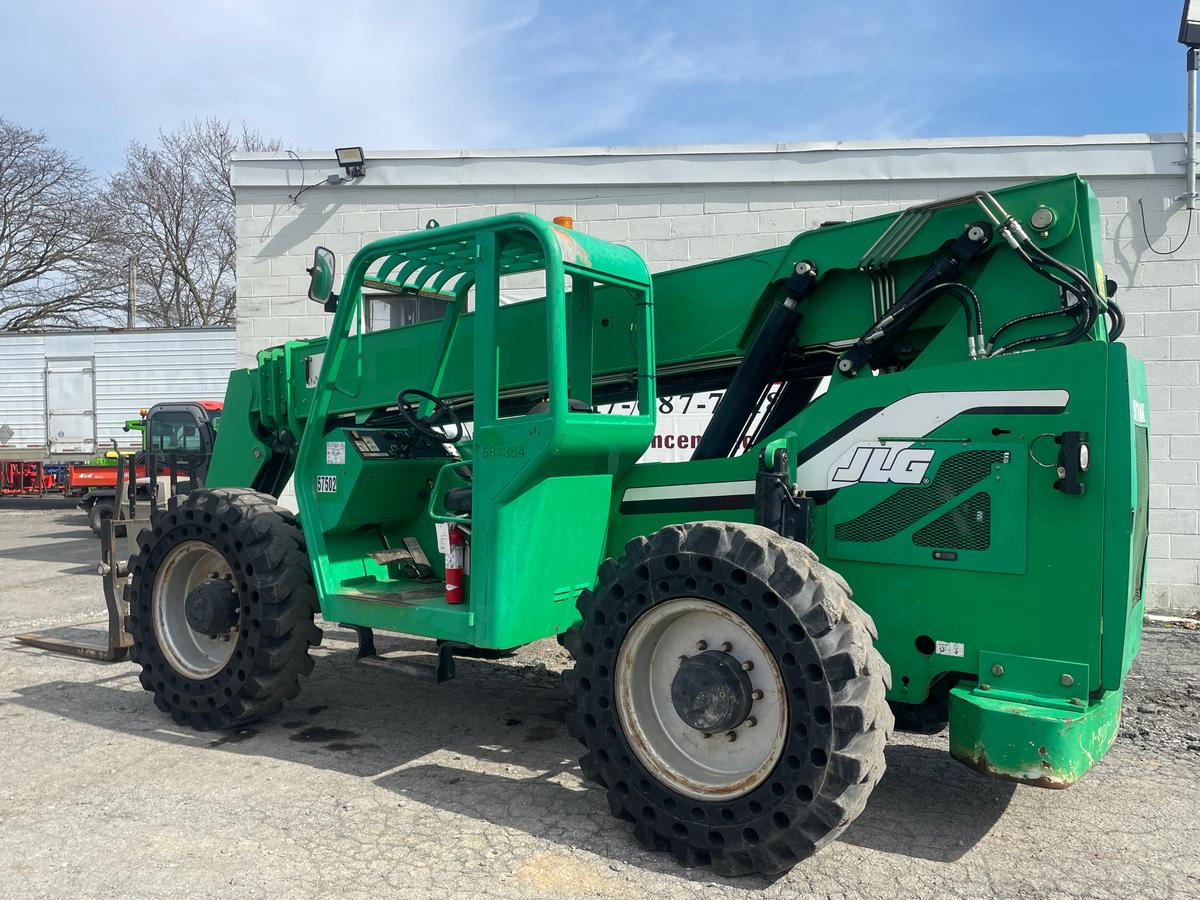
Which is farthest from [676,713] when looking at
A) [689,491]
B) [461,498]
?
[461,498]

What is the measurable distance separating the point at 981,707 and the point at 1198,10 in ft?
25.0

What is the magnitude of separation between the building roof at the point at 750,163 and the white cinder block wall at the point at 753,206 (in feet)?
0.04

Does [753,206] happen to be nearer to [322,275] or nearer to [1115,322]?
[322,275]

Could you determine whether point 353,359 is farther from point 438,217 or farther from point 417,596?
point 438,217

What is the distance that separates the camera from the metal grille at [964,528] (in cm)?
374

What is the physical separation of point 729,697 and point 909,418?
4.37ft

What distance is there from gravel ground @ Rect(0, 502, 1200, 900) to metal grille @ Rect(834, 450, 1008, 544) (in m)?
1.25

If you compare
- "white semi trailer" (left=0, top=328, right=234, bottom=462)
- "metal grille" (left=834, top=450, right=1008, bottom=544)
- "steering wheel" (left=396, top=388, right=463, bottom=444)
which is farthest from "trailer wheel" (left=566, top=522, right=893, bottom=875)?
"white semi trailer" (left=0, top=328, right=234, bottom=462)

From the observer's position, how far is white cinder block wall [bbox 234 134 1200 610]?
28.4ft

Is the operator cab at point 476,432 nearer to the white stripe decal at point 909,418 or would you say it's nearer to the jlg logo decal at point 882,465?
the white stripe decal at point 909,418

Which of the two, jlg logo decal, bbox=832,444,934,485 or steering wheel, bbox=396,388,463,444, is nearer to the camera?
jlg logo decal, bbox=832,444,934,485

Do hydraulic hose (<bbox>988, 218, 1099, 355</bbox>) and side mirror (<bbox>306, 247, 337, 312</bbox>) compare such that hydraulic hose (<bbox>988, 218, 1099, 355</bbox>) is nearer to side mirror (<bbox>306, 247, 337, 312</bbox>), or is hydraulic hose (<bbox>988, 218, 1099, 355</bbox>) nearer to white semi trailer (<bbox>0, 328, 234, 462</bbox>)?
side mirror (<bbox>306, 247, 337, 312</bbox>)

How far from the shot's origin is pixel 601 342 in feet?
16.7

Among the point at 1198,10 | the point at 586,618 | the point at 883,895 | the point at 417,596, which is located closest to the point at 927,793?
the point at 883,895
